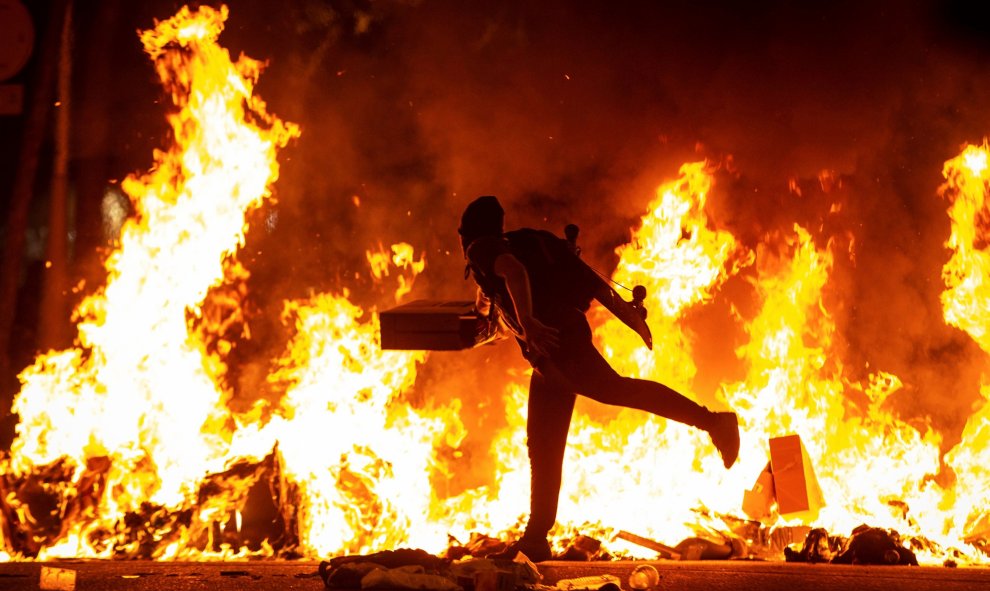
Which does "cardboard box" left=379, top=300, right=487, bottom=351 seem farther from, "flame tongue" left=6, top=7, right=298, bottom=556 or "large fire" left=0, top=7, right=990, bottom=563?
"flame tongue" left=6, top=7, right=298, bottom=556

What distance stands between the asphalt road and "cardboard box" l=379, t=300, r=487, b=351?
134cm

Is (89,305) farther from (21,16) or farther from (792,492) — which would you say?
(792,492)

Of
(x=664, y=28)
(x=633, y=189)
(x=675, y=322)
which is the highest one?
(x=664, y=28)

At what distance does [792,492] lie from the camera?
7.21m

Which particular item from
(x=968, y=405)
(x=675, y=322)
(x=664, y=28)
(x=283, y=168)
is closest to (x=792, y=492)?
(x=675, y=322)

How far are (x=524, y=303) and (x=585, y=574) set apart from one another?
4.66ft

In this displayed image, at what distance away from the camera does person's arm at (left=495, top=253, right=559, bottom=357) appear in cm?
582

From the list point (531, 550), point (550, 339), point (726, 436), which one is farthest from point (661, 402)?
point (531, 550)

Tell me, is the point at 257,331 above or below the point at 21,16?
below

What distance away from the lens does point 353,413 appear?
8.00m

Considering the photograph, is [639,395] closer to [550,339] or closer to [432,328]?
[550,339]

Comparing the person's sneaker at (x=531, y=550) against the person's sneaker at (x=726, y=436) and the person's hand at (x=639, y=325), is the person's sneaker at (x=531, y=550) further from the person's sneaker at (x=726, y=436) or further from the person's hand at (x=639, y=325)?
the person's hand at (x=639, y=325)

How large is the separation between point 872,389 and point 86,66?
6.79 m

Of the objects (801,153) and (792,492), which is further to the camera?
(801,153)
